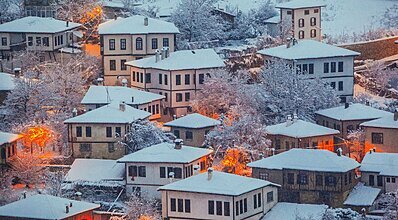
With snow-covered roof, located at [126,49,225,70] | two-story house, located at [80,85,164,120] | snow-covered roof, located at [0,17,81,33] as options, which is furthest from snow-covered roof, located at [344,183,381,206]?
snow-covered roof, located at [0,17,81,33]

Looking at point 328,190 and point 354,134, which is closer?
point 328,190

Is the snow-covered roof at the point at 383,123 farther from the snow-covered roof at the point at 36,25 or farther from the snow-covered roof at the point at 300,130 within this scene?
the snow-covered roof at the point at 36,25

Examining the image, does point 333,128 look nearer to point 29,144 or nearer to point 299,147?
point 299,147

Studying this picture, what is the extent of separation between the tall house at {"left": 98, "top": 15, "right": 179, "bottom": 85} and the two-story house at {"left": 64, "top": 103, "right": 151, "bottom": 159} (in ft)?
33.2

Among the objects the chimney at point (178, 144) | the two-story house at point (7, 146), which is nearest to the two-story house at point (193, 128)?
the chimney at point (178, 144)

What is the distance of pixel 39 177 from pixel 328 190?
40.1 feet

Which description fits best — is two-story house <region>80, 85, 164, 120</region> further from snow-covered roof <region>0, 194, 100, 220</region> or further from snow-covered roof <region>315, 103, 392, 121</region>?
snow-covered roof <region>0, 194, 100, 220</region>

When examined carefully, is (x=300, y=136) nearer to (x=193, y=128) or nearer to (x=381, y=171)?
(x=193, y=128)

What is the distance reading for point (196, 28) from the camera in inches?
3652

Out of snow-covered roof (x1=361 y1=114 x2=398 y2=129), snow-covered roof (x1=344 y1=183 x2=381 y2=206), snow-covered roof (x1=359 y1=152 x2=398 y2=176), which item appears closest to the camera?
snow-covered roof (x1=344 y1=183 x2=381 y2=206)

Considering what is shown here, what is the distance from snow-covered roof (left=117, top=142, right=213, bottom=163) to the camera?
71625 millimetres

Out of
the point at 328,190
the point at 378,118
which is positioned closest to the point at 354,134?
the point at 378,118

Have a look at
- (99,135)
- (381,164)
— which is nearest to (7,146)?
(99,135)

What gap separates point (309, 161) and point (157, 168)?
20.0 feet
